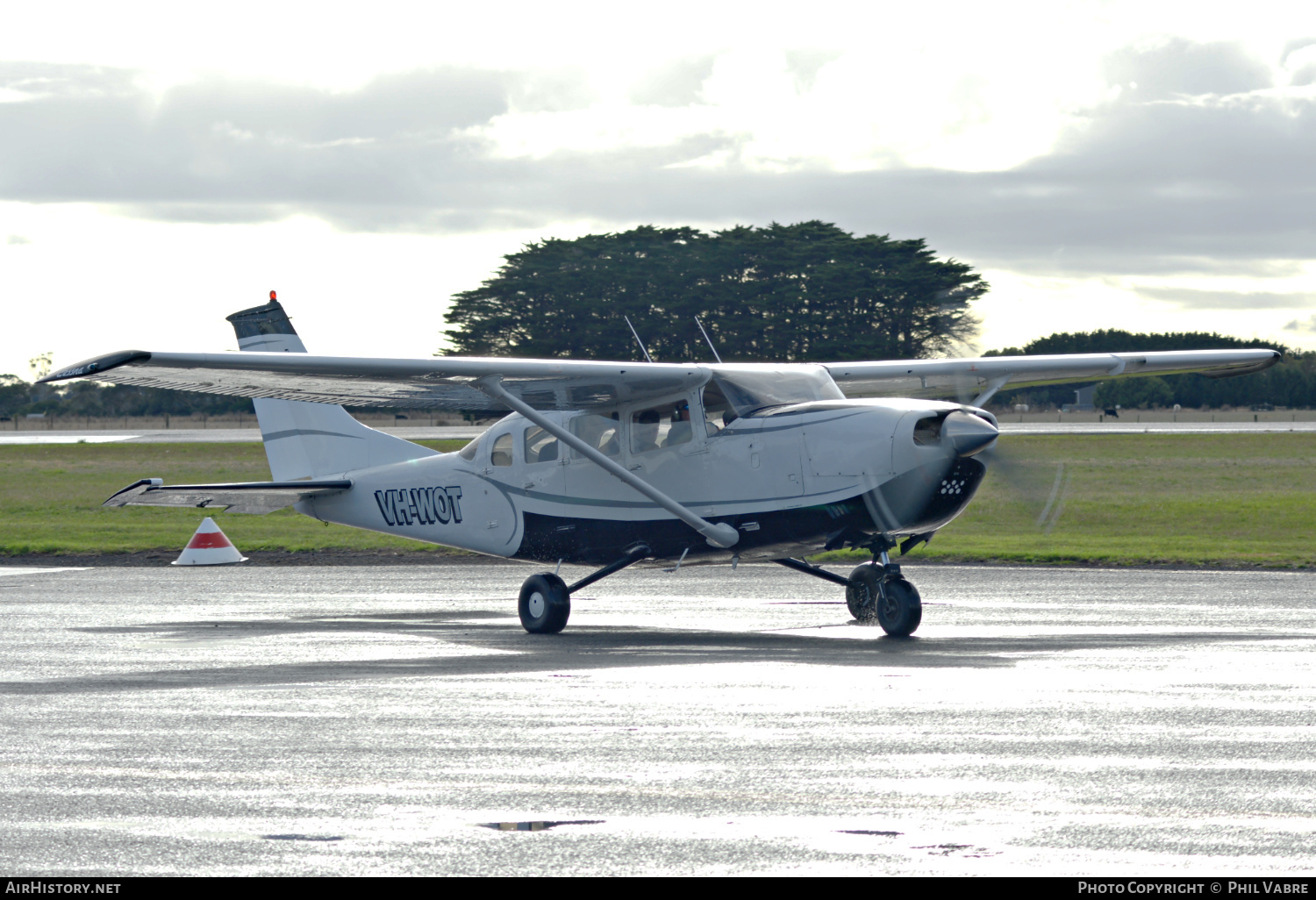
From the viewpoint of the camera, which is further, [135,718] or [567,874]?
[135,718]

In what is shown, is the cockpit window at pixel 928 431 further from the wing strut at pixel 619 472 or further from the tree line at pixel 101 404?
the tree line at pixel 101 404

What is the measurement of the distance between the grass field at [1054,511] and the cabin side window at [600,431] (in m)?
3.74

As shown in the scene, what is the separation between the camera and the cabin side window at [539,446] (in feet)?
51.3

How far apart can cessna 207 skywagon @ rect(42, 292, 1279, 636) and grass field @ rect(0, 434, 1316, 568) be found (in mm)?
1080

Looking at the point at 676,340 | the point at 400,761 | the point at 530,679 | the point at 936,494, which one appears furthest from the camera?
the point at 676,340

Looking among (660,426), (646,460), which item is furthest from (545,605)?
(660,426)

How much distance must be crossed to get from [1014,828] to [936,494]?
23.1 feet

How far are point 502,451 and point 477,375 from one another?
205 centimetres

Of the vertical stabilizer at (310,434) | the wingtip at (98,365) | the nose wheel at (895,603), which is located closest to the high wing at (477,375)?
the wingtip at (98,365)

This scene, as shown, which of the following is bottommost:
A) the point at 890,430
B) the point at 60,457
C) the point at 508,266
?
the point at 60,457

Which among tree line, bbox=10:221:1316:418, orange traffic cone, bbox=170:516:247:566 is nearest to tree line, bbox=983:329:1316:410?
tree line, bbox=10:221:1316:418

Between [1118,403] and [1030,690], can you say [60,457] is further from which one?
[1118,403]

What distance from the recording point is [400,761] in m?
7.81
